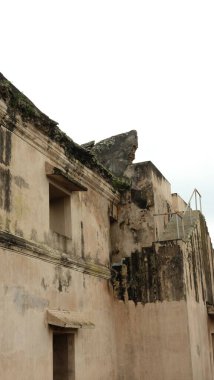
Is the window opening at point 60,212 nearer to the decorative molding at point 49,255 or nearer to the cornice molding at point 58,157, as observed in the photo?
the cornice molding at point 58,157

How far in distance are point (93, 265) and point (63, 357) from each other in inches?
77.3

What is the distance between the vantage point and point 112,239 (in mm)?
11422

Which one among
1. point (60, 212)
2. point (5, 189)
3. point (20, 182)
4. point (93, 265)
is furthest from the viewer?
point (93, 265)

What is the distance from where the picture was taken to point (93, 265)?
10031 mm

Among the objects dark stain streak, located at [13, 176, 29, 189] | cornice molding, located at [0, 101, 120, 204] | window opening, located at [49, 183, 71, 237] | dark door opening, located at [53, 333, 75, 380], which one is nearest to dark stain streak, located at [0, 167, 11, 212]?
dark stain streak, located at [13, 176, 29, 189]

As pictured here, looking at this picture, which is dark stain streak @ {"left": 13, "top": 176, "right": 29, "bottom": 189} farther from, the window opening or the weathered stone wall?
the weathered stone wall

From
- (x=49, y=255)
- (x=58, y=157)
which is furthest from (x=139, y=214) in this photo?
(x=49, y=255)

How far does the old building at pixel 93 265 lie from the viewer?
7473 millimetres

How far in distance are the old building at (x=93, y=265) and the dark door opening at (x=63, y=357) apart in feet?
0.06

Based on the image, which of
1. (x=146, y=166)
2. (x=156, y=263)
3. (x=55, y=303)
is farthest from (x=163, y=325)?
(x=146, y=166)

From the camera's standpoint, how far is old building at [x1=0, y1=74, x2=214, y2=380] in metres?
7.47

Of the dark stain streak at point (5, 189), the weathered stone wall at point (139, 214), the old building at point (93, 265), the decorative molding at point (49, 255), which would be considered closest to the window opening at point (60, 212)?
the old building at point (93, 265)

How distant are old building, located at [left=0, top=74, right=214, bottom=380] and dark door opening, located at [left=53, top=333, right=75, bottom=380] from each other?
0.06 feet

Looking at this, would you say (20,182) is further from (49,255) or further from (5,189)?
(49,255)
